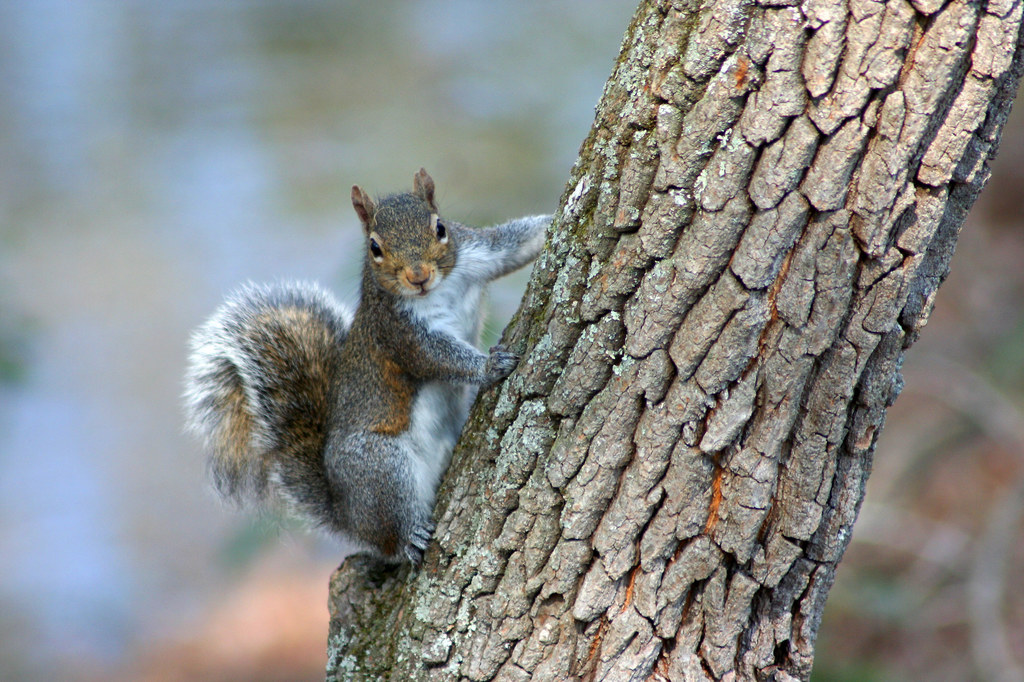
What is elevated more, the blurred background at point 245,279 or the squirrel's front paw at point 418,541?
the blurred background at point 245,279

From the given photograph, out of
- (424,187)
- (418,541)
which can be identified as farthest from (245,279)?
(418,541)

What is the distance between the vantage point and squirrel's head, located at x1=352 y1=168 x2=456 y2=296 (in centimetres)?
208

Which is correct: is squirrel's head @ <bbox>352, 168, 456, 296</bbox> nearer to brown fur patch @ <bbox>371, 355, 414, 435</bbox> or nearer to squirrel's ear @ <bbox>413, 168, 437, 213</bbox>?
squirrel's ear @ <bbox>413, 168, 437, 213</bbox>

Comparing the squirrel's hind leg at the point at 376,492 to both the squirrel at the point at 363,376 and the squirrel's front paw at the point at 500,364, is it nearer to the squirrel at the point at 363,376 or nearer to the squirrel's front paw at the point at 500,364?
the squirrel at the point at 363,376

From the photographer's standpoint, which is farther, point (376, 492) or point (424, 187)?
point (424, 187)

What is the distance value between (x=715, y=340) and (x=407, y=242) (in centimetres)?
A: 104

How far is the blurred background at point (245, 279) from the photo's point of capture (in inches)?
155

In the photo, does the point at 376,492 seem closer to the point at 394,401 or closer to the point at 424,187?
the point at 394,401

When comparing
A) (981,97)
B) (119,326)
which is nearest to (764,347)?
(981,97)

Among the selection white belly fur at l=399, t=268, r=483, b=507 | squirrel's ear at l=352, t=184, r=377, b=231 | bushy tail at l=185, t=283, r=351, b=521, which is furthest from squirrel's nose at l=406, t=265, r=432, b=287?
bushy tail at l=185, t=283, r=351, b=521

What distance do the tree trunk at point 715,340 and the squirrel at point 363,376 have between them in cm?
48

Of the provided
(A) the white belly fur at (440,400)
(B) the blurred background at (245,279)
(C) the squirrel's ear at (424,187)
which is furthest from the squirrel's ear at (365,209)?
(B) the blurred background at (245,279)

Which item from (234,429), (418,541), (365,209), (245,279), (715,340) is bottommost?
(418,541)

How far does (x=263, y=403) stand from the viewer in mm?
2109
